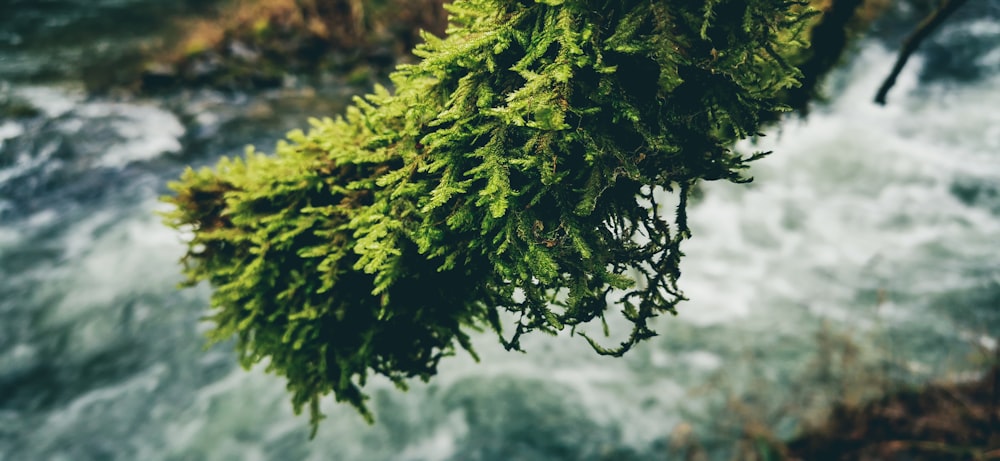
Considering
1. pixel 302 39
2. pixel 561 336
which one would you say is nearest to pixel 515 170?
pixel 561 336

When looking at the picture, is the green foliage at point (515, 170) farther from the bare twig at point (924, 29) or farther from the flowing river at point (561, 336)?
the flowing river at point (561, 336)

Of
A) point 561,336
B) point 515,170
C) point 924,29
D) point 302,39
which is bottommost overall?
point 515,170

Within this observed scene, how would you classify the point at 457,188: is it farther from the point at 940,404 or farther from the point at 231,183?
the point at 940,404

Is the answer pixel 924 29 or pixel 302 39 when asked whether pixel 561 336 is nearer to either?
pixel 924 29

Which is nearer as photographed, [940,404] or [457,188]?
[457,188]

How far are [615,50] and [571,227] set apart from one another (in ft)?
1.42

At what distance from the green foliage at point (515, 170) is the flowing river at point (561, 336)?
3052 mm

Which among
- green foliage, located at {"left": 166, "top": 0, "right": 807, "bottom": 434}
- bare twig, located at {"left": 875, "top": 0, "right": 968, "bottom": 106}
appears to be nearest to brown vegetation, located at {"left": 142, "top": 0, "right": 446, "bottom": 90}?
bare twig, located at {"left": 875, "top": 0, "right": 968, "bottom": 106}

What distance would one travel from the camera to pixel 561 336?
5.71 meters

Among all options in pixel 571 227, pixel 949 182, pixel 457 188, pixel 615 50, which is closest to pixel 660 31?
pixel 615 50

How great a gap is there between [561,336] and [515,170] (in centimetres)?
459

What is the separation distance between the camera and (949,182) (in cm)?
711

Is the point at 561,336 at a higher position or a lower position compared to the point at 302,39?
lower

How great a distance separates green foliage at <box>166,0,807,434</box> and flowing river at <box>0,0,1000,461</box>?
3.05 meters
